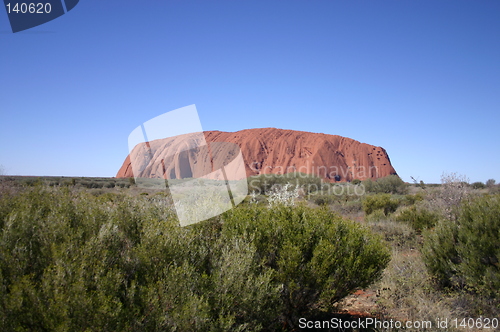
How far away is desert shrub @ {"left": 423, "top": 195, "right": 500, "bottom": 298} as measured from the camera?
4.90 meters

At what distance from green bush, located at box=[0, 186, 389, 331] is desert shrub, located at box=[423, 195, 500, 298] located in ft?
5.93

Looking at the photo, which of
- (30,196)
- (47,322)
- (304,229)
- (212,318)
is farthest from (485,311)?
(30,196)

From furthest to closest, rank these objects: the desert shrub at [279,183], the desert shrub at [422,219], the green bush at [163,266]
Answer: the desert shrub at [279,183], the desert shrub at [422,219], the green bush at [163,266]

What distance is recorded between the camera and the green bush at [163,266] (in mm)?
2473

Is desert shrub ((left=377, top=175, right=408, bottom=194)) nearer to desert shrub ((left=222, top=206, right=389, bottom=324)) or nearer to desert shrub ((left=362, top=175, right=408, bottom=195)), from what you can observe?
desert shrub ((left=362, top=175, right=408, bottom=195))

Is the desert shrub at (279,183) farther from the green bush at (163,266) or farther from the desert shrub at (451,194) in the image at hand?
the green bush at (163,266)

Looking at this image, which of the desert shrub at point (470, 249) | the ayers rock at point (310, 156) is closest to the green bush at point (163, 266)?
the desert shrub at point (470, 249)

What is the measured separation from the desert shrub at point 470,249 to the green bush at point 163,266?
181 cm

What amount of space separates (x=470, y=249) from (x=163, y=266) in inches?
199

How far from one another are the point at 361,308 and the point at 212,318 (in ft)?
11.7

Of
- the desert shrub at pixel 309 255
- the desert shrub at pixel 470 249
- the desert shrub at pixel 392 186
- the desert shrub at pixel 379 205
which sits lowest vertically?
the desert shrub at pixel 392 186

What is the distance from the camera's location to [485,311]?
4.78 m

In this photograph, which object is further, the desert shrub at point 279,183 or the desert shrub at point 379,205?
the desert shrub at point 279,183

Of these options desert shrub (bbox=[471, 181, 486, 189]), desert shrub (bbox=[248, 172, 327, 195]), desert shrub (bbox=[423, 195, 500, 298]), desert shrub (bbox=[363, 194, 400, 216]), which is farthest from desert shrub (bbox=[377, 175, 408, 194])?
desert shrub (bbox=[423, 195, 500, 298])
